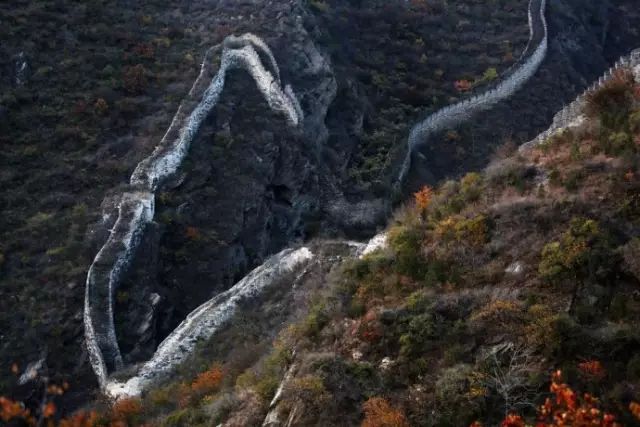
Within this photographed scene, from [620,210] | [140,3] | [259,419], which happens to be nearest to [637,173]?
[620,210]

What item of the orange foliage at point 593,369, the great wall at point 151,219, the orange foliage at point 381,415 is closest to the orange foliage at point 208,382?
the great wall at point 151,219

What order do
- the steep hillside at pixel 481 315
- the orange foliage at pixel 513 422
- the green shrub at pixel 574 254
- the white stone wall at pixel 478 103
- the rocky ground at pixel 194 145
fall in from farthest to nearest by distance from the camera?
1. the white stone wall at pixel 478 103
2. the rocky ground at pixel 194 145
3. the green shrub at pixel 574 254
4. the steep hillside at pixel 481 315
5. the orange foliage at pixel 513 422

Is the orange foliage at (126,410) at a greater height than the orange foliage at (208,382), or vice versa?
the orange foliage at (208,382)

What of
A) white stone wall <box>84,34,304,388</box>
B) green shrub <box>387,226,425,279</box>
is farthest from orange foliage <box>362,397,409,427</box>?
white stone wall <box>84,34,304,388</box>

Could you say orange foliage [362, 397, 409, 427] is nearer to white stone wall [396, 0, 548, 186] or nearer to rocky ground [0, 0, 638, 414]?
rocky ground [0, 0, 638, 414]

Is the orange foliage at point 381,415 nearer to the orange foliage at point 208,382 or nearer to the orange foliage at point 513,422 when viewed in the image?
the orange foliage at point 513,422

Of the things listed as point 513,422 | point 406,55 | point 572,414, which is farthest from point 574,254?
point 406,55

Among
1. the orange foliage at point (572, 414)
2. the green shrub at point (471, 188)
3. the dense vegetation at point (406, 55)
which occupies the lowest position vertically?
the dense vegetation at point (406, 55)
